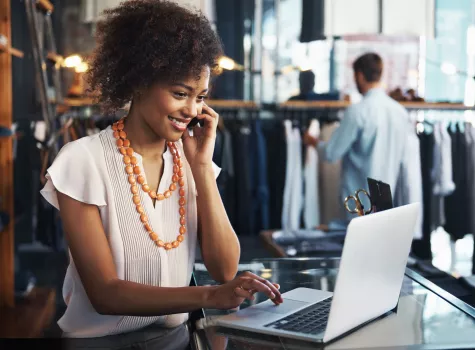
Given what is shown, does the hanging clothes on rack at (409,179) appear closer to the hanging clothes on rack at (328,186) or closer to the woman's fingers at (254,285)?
the hanging clothes on rack at (328,186)

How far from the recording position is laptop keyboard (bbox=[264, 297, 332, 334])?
1258 millimetres

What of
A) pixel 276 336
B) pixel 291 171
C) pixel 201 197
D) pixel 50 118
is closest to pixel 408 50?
pixel 291 171

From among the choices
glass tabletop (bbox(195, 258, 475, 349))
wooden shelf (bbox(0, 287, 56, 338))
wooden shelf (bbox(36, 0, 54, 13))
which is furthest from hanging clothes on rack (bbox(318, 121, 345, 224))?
glass tabletop (bbox(195, 258, 475, 349))

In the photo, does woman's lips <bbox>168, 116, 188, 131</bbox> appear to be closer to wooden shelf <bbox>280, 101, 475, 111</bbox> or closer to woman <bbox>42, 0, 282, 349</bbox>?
woman <bbox>42, 0, 282, 349</bbox>

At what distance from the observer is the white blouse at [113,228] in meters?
1.53

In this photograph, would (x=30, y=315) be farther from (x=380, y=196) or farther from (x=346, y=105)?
(x=380, y=196)

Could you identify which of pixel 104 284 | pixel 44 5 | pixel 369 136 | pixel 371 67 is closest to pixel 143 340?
pixel 104 284

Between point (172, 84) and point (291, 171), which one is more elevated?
point (172, 84)

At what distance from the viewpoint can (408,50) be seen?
6094mm

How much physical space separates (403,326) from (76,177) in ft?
2.51

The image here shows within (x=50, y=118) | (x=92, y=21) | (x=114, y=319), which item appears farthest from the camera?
(x=92, y=21)

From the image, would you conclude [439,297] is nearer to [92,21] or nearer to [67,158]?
[67,158]

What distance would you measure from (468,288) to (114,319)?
1.23 m

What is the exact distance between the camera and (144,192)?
1636mm
